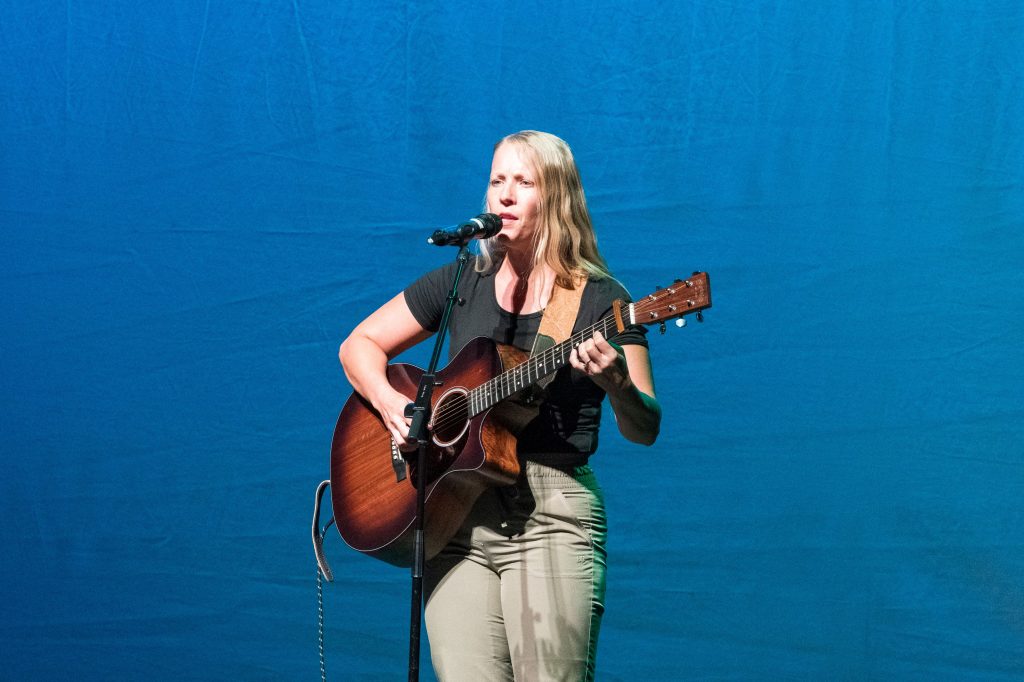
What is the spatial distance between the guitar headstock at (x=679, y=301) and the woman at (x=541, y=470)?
0.33 feet

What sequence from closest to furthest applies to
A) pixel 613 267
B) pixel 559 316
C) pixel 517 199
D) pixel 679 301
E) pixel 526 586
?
pixel 679 301 → pixel 526 586 → pixel 559 316 → pixel 517 199 → pixel 613 267

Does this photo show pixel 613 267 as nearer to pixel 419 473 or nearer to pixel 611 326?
pixel 611 326

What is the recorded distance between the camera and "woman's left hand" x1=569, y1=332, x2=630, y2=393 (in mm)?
2131

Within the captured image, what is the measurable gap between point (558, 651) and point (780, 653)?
1306mm

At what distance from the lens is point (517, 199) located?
8.16 feet

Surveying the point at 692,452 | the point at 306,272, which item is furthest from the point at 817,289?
the point at 306,272

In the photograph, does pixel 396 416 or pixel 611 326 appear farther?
pixel 396 416

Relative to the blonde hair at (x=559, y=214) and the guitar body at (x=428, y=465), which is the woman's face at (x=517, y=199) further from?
the guitar body at (x=428, y=465)

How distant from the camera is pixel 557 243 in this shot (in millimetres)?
2477

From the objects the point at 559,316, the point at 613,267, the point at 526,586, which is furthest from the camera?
the point at 613,267

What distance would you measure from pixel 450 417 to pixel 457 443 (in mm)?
88

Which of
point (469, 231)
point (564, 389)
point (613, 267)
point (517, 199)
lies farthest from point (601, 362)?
point (613, 267)

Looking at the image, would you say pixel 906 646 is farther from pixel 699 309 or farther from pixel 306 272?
pixel 306 272

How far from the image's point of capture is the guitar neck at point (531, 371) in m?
2.23
